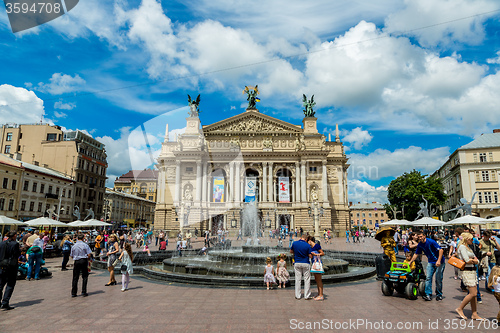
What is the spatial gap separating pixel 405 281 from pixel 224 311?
5.21m

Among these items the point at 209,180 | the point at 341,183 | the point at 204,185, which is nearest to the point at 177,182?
the point at 204,185

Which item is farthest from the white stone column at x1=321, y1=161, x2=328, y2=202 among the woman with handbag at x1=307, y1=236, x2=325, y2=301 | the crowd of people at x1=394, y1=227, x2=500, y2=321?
the woman with handbag at x1=307, y1=236, x2=325, y2=301

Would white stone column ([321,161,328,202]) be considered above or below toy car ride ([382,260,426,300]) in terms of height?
above

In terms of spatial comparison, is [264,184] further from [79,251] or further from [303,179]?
[79,251]

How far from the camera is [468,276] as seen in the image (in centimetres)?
675

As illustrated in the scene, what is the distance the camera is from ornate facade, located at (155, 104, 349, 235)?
181ft

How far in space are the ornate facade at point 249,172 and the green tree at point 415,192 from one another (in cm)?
1090

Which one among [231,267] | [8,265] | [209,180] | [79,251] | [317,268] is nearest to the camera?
[8,265]

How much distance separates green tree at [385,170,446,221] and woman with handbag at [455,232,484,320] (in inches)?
2130

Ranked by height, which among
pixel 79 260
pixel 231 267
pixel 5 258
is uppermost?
pixel 5 258

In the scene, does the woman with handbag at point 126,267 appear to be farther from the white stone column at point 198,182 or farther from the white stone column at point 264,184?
the white stone column at point 264,184

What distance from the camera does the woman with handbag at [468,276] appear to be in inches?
260

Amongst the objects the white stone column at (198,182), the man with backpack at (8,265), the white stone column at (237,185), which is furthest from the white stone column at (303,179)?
the man with backpack at (8,265)

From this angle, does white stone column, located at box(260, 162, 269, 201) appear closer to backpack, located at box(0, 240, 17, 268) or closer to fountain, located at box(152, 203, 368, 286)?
fountain, located at box(152, 203, 368, 286)
